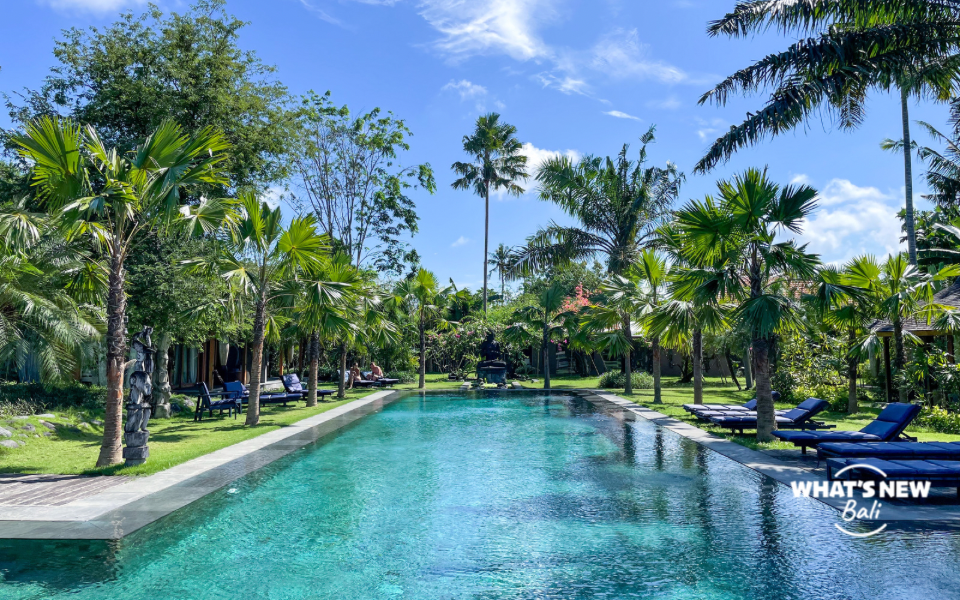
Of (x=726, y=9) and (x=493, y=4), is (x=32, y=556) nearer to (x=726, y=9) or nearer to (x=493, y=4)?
(x=493, y=4)

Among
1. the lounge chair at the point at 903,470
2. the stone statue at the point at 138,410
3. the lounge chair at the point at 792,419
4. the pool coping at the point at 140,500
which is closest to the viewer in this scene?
the pool coping at the point at 140,500

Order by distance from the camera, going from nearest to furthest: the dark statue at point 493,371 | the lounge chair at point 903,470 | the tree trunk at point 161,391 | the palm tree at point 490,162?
the lounge chair at point 903,470 → the tree trunk at point 161,391 → the dark statue at point 493,371 → the palm tree at point 490,162

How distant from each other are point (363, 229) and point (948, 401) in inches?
925

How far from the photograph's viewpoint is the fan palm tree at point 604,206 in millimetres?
25281

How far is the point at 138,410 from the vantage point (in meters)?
9.95

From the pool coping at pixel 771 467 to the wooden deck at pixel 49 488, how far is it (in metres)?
9.38

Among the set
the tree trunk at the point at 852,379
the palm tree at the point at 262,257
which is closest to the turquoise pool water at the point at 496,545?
the palm tree at the point at 262,257

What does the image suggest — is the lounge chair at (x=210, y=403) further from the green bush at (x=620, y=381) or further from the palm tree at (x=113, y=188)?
the green bush at (x=620, y=381)

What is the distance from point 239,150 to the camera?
1739cm

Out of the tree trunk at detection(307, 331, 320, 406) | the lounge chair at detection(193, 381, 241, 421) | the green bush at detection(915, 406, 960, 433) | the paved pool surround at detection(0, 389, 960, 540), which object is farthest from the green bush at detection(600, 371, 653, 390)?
the lounge chair at detection(193, 381, 241, 421)

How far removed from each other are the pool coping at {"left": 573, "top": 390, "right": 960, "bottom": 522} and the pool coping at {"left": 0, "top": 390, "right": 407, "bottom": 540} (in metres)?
7.95

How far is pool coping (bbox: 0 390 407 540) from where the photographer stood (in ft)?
21.4

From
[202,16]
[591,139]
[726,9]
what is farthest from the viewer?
[591,139]

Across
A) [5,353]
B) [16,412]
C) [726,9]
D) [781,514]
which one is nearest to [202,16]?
[5,353]
